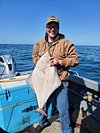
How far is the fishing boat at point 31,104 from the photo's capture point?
335 cm

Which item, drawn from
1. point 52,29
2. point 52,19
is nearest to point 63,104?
point 52,29

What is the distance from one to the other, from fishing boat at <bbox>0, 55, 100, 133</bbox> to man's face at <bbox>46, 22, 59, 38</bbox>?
1096 millimetres

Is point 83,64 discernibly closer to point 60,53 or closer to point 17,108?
point 17,108

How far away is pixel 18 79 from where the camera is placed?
3.91m

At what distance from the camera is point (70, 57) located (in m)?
2.85

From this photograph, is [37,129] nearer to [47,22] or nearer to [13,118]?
[13,118]

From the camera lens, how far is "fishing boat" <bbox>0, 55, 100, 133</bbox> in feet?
11.0

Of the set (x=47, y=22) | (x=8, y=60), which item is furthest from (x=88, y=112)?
(x=8, y=60)

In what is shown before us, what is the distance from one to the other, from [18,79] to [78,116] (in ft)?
4.89

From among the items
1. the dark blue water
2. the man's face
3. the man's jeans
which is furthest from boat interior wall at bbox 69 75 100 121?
the dark blue water

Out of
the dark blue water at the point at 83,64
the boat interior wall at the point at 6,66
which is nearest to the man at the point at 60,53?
the boat interior wall at the point at 6,66

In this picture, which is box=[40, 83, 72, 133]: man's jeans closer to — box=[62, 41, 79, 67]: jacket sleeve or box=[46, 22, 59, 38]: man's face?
box=[62, 41, 79, 67]: jacket sleeve

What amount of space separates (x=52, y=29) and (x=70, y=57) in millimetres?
480

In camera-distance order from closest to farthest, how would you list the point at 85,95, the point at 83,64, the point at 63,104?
1. the point at 63,104
2. the point at 85,95
3. the point at 83,64
